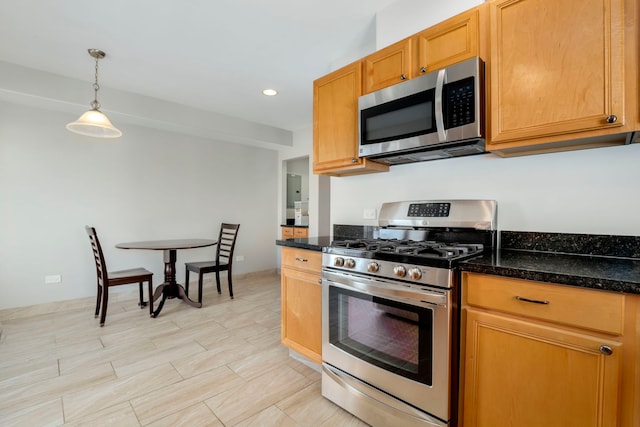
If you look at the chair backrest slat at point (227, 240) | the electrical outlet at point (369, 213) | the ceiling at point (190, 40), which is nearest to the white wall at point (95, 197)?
the chair backrest slat at point (227, 240)

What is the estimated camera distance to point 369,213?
2455 millimetres

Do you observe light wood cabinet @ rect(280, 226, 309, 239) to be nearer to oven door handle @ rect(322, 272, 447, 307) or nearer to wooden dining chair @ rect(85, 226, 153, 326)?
wooden dining chair @ rect(85, 226, 153, 326)

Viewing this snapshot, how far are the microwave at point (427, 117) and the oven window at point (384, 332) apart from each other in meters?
0.93

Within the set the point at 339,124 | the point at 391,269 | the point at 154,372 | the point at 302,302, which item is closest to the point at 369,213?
the point at 339,124

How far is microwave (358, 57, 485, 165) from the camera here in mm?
1554

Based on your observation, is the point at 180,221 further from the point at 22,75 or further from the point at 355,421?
the point at 355,421

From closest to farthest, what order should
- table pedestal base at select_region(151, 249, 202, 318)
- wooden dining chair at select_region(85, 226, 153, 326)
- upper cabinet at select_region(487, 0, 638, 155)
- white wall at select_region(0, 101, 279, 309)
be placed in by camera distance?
upper cabinet at select_region(487, 0, 638, 155)
wooden dining chair at select_region(85, 226, 153, 326)
white wall at select_region(0, 101, 279, 309)
table pedestal base at select_region(151, 249, 202, 318)

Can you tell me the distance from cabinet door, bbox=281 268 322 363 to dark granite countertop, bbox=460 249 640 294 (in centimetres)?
108

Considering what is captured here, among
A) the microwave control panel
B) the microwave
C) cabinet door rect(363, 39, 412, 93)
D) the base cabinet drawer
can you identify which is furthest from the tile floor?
cabinet door rect(363, 39, 412, 93)

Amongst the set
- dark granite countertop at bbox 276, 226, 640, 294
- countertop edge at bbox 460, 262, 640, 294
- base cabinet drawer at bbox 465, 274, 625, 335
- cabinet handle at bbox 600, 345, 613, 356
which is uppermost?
dark granite countertop at bbox 276, 226, 640, 294

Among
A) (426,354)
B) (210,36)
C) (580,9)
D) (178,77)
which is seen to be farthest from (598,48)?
(178,77)

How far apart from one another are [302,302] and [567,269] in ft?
5.08

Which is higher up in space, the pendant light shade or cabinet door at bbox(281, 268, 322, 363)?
the pendant light shade

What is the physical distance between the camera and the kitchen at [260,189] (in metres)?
1.50
